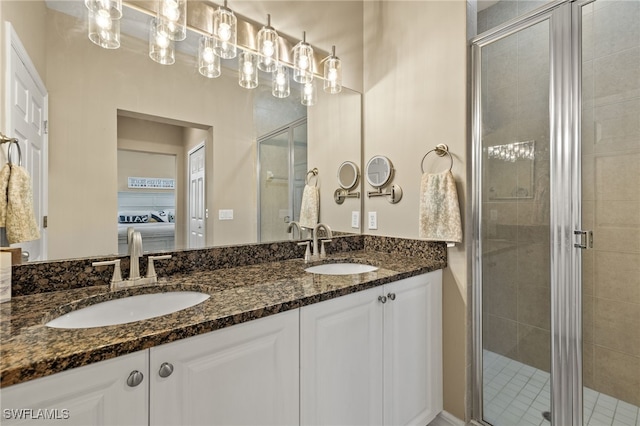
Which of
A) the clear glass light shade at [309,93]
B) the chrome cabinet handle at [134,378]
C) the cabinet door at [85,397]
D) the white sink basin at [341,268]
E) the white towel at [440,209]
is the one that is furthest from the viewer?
the clear glass light shade at [309,93]

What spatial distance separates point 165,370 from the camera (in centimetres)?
79

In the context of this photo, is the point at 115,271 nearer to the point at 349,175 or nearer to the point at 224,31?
the point at 224,31

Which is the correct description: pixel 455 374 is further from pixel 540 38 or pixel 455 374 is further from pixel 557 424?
pixel 540 38

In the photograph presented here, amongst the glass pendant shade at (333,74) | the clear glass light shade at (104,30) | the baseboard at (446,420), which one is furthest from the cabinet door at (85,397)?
the glass pendant shade at (333,74)

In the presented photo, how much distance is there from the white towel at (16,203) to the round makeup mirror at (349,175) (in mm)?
1624

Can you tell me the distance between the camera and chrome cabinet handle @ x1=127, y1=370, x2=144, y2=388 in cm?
74

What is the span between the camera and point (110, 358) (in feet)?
2.34

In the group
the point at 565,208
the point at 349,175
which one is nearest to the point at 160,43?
the point at 349,175

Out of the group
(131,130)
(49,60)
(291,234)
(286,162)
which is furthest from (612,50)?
(49,60)

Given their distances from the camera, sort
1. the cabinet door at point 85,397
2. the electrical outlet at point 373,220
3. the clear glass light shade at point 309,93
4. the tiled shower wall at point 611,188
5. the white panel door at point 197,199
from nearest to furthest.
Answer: the cabinet door at point 85,397 → the tiled shower wall at point 611,188 → the white panel door at point 197,199 → the clear glass light shade at point 309,93 → the electrical outlet at point 373,220

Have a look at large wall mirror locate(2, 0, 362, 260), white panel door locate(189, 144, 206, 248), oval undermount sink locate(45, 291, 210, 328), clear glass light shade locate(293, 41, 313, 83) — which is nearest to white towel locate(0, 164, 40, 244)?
large wall mirror locate(2, 0, 362, 260)

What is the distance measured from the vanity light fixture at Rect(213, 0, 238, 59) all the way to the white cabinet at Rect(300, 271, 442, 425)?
4.35 feet

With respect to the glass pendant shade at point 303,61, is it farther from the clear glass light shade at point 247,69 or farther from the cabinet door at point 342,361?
the cabinet door at point 342,361

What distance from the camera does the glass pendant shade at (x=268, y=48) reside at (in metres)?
1.68
